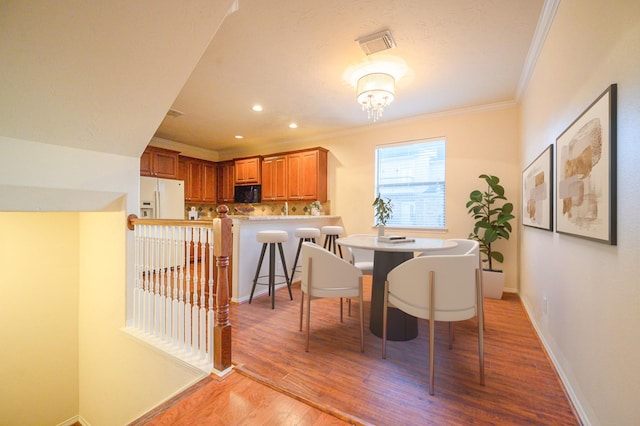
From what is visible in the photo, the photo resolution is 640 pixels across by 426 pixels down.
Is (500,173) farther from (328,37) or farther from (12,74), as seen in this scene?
(12,74)

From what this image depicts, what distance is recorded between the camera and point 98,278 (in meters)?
2.95

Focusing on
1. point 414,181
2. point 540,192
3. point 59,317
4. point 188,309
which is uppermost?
point 414,181

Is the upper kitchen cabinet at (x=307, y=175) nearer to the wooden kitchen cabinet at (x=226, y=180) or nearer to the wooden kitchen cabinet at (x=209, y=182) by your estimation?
the wooden kitchen cabinet at (x=226, y=180)

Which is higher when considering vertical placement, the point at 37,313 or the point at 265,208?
the point at 265,208

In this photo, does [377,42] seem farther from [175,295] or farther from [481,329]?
[175,295]

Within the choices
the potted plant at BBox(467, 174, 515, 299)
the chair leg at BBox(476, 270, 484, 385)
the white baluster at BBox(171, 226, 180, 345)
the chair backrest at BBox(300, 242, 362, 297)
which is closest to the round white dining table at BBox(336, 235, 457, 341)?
the chair backrest at BBox(300, 242, 362, 297)

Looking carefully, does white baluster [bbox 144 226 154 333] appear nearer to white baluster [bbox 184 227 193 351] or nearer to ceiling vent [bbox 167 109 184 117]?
white baluster [bbox 184 227 193 351]

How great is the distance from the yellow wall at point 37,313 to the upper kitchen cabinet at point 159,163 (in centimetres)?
181

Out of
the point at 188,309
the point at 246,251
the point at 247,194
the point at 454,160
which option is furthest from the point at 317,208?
the point at 188,309

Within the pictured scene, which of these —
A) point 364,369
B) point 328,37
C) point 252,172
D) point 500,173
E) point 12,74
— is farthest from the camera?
point 252,172

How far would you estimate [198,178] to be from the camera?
605cm

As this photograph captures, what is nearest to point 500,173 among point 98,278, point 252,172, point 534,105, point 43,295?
point 534,105

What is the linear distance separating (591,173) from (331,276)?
164 centimetres

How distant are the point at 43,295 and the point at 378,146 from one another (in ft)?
16.3
